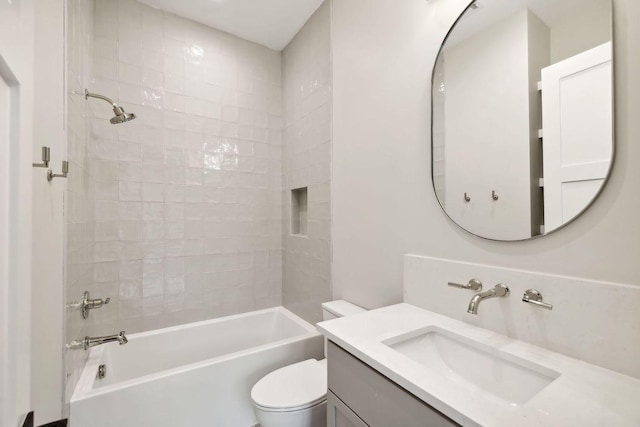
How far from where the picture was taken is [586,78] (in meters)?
0.82

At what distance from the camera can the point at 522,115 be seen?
965mm

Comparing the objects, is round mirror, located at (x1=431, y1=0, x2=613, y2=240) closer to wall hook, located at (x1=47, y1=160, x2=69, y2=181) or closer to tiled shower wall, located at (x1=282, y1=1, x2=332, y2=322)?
tiled shower wall, located at (x1=282, y1=1, x2=332, y2=322)

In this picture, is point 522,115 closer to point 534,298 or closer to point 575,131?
point 575,131

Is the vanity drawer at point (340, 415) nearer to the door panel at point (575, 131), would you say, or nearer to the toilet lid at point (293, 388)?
the toilet lid at point (293, 388)

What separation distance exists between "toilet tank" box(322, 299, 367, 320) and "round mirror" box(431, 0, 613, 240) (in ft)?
2.66

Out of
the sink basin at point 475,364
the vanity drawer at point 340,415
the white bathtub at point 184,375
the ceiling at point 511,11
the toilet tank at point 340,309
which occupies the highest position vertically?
the ceiling at point 511,11

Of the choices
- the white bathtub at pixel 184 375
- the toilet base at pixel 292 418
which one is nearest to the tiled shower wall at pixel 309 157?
the white bathtub at pixel 184 375

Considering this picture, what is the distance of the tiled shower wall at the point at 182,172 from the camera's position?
1.93m

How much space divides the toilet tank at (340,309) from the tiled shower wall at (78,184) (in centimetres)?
125

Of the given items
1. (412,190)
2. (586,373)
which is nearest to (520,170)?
(412,190)

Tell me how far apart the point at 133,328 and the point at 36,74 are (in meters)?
1.70

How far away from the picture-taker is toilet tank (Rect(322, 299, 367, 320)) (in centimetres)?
163

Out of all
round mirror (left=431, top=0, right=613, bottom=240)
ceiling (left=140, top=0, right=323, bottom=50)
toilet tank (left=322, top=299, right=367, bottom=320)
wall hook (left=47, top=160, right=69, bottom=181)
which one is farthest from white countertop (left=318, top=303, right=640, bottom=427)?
ceiling (left=140, top=0, right=323, bottom=50)

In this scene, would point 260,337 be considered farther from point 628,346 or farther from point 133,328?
point 628,346
